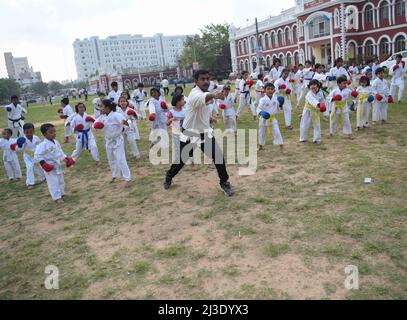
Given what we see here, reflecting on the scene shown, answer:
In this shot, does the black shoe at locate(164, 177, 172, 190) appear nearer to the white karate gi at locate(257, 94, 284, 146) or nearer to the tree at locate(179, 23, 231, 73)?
the white karate gi at locate(257, 94, 284, 146)

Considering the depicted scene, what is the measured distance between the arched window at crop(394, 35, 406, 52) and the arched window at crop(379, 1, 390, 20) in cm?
205

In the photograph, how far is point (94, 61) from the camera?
12738 cm

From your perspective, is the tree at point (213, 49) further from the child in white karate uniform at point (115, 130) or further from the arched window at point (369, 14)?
the child in white karate uniform at point (115, 130)

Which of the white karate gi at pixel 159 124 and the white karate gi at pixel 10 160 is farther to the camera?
the white karate gi at pixel 159 124

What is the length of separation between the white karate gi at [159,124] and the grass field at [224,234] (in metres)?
2.31

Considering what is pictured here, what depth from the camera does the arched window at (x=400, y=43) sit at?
30391 mm

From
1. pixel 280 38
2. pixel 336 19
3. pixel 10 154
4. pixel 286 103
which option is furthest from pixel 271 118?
pixel 280 38

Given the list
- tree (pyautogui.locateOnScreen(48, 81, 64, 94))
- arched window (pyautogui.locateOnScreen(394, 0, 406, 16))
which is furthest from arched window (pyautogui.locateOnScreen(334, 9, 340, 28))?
tree (pyautogui.locateOnScreen(48, 81, 64, 94))

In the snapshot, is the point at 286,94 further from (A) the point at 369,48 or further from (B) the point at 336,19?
(A) the point at 369,48

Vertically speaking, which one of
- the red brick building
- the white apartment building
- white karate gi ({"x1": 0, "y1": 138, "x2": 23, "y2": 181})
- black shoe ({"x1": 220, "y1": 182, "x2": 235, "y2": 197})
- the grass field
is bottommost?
the grass field

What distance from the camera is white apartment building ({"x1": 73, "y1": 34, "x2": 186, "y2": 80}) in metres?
126

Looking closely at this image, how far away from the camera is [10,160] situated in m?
7.88

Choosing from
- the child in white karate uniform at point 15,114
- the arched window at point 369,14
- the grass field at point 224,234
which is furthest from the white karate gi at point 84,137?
the arched window at point 369,14
